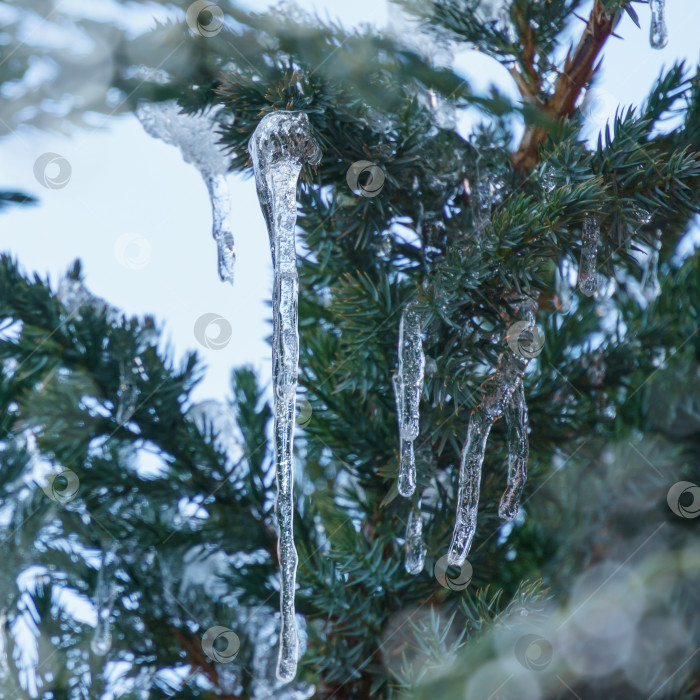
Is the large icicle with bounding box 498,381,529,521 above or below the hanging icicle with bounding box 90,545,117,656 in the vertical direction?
above

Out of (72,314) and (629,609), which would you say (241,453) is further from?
(629,609)

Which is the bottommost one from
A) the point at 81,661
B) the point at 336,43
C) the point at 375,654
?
the point at 81,661

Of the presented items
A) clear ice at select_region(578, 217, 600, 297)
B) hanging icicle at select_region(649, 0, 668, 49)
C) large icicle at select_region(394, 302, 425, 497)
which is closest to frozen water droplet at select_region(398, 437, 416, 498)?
large icicle at select_region(394, 302, 425, 497)

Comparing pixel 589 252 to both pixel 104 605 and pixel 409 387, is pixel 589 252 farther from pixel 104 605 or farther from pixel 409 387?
pixel 104 605

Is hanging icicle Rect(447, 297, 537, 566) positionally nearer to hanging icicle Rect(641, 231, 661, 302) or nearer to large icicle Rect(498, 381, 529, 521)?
large icicle Rect(498, 381, 529, 521)

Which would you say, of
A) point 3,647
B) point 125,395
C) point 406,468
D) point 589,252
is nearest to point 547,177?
point 589,252

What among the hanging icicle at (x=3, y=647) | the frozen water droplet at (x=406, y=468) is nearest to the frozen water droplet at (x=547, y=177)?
the frozen water droplet at (x=406, y=468)

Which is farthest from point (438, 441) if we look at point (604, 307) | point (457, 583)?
point (604, 307)

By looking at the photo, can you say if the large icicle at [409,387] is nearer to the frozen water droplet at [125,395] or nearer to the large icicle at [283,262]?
the large icicle at [283,262]
